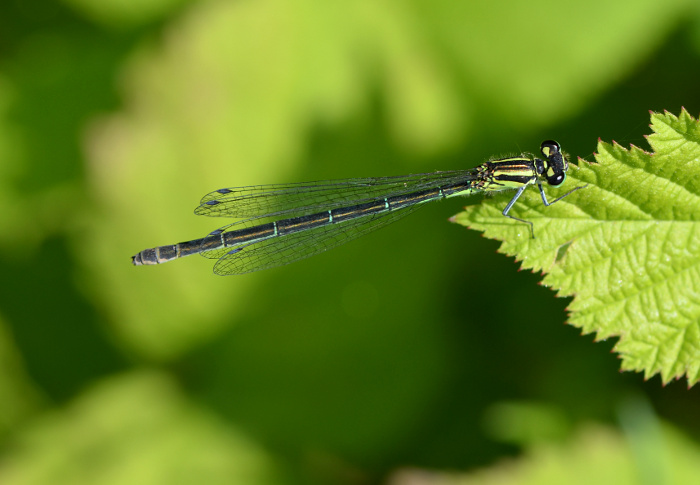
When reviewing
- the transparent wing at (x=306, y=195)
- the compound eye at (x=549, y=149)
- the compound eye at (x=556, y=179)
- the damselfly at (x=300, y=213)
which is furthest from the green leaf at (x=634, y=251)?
the transparent wing at (x=306, y=195)

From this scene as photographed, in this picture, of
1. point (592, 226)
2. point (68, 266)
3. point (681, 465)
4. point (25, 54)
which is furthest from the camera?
point (25, 54)

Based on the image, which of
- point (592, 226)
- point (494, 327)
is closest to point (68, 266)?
point (494, 327)

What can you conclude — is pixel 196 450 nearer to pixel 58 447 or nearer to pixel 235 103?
pixel 58 447

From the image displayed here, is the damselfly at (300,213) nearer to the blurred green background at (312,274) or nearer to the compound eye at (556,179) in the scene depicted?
the blurred green background at (312,274)

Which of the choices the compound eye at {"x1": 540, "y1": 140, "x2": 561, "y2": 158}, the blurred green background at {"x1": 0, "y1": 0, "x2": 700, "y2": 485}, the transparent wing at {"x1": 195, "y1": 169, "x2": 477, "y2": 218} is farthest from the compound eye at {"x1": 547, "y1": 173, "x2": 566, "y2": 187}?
the blurred green background at {"x1": 0, "y1": 0, "x2": 700, "y2": 485}

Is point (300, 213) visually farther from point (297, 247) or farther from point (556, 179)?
point (556, 179)

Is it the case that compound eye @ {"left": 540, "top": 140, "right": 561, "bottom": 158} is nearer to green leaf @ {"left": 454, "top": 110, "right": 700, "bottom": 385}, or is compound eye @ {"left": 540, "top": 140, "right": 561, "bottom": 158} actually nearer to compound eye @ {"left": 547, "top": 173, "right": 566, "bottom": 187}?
compound eye @ {"left": 547, "top": 173, "right": 566, "bottom": 187}
